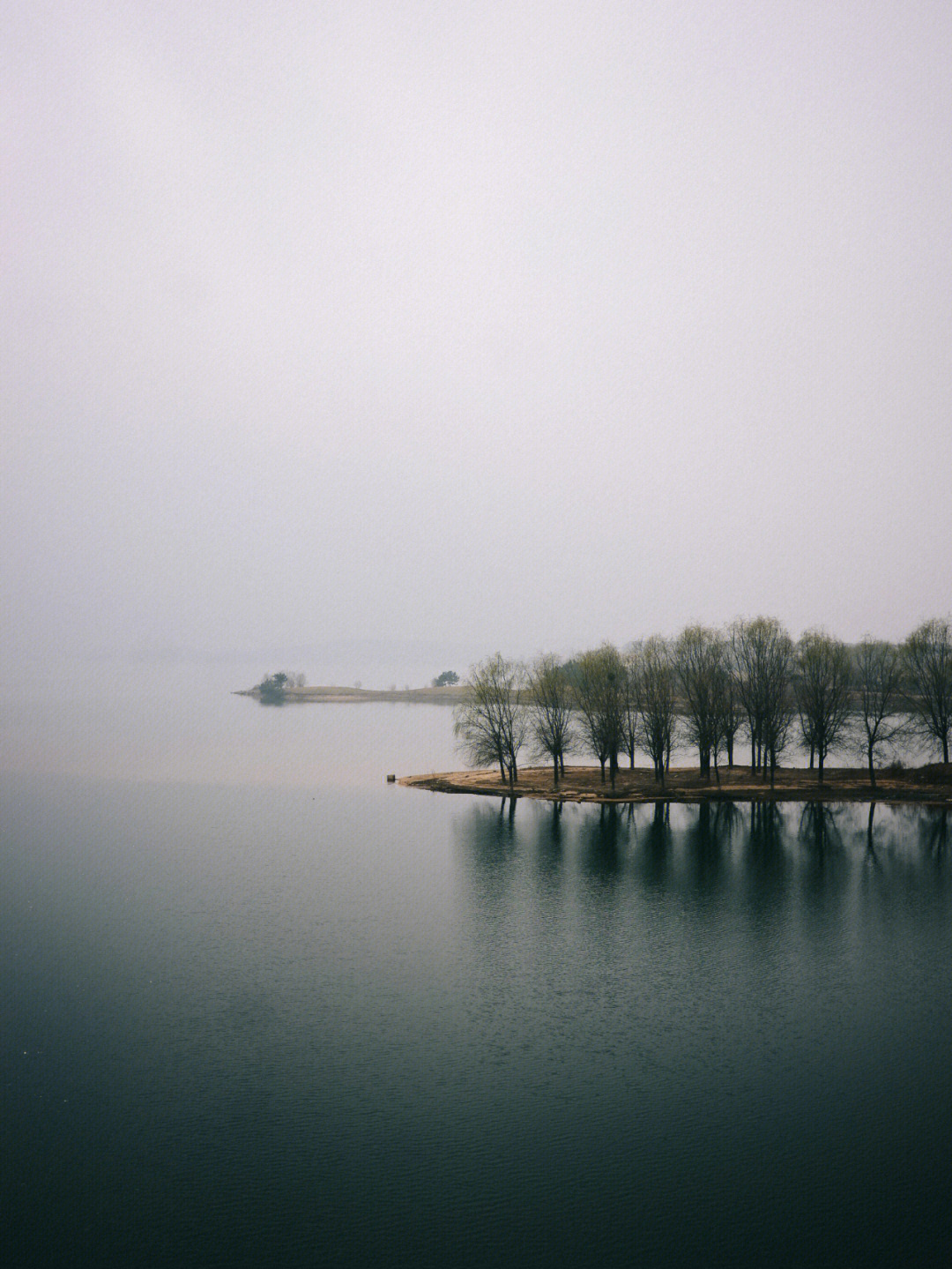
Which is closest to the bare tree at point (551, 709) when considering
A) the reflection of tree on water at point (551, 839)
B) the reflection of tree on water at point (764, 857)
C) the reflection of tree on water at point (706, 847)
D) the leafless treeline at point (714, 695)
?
the leafless treeline at point (714, 695)

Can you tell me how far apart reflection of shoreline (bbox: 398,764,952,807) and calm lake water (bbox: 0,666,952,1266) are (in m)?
18.1

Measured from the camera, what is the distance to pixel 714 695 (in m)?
68.2

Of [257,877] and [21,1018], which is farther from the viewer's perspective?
[257,877]

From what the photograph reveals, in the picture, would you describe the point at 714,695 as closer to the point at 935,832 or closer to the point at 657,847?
the point at 935,832

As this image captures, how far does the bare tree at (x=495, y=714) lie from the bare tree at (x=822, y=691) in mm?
24594

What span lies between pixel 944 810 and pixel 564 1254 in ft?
178

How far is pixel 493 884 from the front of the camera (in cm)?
3822

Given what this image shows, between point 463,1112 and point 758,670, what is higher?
point 758,670

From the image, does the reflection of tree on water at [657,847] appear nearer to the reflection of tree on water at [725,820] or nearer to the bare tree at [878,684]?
the reflection of tree on water at [725,820]

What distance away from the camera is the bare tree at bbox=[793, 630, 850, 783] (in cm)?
6662

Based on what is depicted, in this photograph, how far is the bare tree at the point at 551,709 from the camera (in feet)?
231

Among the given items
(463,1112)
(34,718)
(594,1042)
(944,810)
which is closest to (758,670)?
(944,810)

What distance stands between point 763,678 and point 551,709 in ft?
61.3

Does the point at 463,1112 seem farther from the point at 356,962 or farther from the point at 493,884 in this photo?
the point at 493,884
